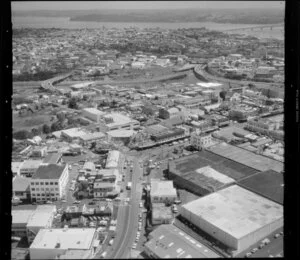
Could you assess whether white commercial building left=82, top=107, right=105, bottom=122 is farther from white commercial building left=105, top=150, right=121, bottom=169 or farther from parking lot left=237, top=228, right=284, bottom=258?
parking lot left=237, top=228, right=284, bottom=258

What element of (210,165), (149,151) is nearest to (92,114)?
(149,151)

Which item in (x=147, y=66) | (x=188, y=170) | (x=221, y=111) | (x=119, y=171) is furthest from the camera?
(x=147, y=66)

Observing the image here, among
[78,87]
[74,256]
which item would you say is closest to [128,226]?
[74,256]

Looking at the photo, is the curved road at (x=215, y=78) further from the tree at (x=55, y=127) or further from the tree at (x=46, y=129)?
the tree at (x=46, y=129)

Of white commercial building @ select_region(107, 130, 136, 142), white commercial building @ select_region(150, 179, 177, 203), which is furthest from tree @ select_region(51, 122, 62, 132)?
white commercial building @ select_region(150, 179, 177, 203)

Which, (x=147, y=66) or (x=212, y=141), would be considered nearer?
(x=212, y=141)

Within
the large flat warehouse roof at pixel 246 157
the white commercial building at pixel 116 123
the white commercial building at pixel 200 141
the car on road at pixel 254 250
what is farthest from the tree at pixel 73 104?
the car on road at pixel 254 250

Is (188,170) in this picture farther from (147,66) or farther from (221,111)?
(147,66)
